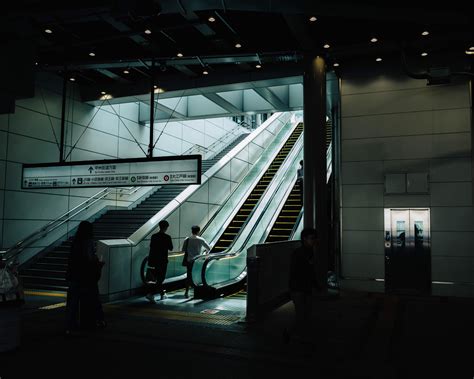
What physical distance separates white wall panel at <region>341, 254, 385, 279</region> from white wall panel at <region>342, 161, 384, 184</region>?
1.82 m

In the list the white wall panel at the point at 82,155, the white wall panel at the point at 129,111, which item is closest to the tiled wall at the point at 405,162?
the white wall panel at the point at 129,111

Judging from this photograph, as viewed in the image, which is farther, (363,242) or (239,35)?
(363,242)

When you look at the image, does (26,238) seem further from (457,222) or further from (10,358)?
(457,222)

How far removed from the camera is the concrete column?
9719 millimetres

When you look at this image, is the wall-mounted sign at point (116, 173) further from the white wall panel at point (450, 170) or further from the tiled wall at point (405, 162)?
the white wall panel at point (450, 170)

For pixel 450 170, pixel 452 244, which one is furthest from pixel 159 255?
pixel 450 170

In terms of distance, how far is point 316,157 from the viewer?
32.2 feet

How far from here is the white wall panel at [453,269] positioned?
9.45 m

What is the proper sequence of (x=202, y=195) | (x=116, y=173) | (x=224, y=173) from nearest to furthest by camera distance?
1. (x=116, y=173)
2. (x=202, y=195)
3. (x=224, y=173)

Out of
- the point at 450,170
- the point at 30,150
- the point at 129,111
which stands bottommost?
the point at 450,170

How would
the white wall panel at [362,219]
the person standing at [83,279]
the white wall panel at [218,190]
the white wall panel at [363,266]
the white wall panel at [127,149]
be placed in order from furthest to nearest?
1. the white wall panel at [218,190]
2. the white wall panel at [127,149]
3. the white wall panel at [362,219]
4. the white wall panel at [363,266]
5. the person standing at [83,279]

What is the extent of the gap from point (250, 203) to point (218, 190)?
48.4 inches

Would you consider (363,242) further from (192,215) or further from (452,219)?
(192,215)

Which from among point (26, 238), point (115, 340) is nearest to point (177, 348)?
point (115, 340)
